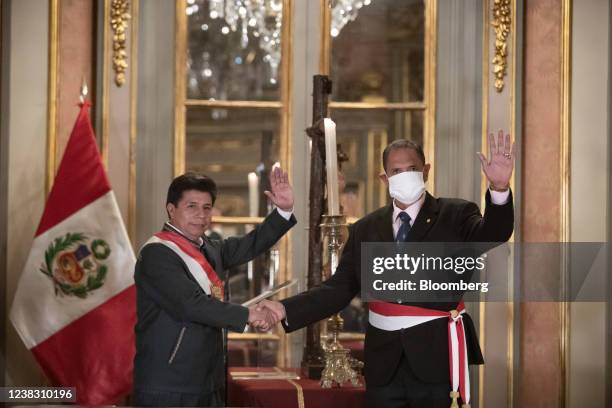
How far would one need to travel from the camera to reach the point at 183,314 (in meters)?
3.09

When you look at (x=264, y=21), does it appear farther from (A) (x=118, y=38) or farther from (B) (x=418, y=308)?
(B) (x=418, y=308)

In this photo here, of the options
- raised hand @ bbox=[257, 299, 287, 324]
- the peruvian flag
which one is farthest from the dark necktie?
the peruvian flag

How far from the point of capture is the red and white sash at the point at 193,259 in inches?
126

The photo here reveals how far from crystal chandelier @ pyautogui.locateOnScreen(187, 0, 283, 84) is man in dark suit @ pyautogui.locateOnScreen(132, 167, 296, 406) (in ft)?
4.98

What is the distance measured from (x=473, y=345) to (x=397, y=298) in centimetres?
27

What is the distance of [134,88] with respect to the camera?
4406mm

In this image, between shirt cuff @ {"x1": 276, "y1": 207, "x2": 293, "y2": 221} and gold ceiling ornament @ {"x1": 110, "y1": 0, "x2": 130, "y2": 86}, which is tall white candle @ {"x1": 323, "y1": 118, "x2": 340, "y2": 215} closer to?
shirt cuff @ {"x1": 276, "y1": 207, "x2": 293, "y2": 221}

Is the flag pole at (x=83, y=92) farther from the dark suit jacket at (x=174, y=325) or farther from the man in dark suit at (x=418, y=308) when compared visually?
the man in dark suit at (x=418, y=308)

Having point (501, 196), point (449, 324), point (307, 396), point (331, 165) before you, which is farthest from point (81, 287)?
Answer: point (501, 196)

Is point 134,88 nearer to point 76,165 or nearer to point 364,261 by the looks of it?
point 76,165

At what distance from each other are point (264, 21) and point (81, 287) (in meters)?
1.47

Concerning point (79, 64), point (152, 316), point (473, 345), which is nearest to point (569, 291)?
point (473, 345)

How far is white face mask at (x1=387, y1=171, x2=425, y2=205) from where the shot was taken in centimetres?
308

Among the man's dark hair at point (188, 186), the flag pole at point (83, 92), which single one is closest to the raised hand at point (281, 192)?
the man's dark hair at point (188, 186)
